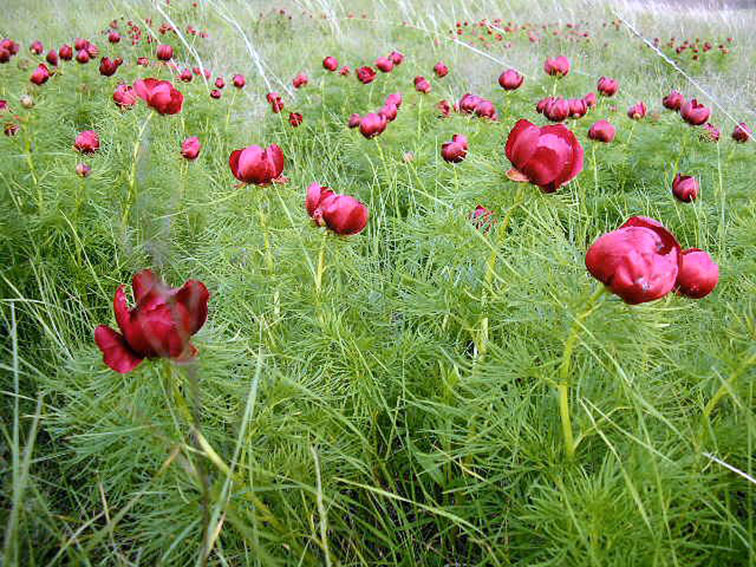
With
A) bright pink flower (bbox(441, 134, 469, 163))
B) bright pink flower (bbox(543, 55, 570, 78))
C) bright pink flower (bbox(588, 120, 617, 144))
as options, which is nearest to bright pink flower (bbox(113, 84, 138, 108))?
bright pink flower (bbox(441, 134, 469, 163))

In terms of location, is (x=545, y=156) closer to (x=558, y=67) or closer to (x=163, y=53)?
(x=558, y=67)

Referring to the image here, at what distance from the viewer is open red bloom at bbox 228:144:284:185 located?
3.79 ft

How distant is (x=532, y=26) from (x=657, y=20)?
81.4 inches

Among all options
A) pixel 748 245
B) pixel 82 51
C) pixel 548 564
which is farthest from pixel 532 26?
pixel 548 564

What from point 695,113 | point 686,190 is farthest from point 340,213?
point 695,113

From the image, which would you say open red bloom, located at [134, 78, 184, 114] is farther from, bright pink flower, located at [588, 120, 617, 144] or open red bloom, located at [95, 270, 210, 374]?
bright pink flower, located at [588, 120, 617, 144]

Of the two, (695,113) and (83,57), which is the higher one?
(83,57)

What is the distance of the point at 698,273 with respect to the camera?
34.5 inches

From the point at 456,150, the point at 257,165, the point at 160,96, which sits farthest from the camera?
the point at 160,96

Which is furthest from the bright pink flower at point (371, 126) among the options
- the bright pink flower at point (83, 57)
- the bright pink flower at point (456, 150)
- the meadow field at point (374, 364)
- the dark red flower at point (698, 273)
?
the bright pink flower at point (83, 57)

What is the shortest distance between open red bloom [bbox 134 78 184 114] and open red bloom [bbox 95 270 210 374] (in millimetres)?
1134

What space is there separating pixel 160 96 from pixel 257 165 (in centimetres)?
74

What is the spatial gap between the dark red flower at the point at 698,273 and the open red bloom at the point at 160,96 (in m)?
1.52

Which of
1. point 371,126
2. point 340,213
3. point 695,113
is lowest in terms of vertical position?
point 695,113
